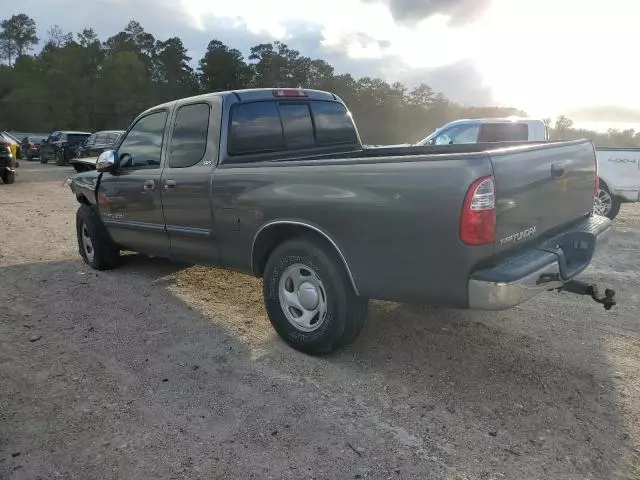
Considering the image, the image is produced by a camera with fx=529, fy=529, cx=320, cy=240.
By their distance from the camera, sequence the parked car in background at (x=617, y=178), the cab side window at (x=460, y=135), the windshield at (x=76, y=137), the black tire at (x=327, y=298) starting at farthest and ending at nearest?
the windshield at (x=76, y=137) → the cab side window at (x=460, y=135) → the parked car in background at (x=617, y=178) → the black tire at (x=327, y=298)

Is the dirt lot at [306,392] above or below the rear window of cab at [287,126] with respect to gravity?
below

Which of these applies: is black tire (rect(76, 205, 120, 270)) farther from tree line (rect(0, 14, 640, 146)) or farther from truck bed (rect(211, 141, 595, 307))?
tree line (rect(0, 14, 640, 146))

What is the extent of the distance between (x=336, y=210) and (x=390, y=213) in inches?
16.5

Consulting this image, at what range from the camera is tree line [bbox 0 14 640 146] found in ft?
179

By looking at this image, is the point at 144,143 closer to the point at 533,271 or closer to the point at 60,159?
the point at 533,271

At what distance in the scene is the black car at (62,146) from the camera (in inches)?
1005

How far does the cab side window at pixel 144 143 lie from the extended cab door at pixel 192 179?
0.81ft

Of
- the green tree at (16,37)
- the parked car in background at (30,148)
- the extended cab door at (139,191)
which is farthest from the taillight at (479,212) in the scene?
the green tree at (16,37)

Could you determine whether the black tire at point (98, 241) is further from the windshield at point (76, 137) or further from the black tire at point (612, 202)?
the windshield at point (76, 137)

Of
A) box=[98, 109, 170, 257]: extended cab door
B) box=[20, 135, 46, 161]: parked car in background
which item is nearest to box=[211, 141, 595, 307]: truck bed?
box=[98, 109, 170, 257]: extended cab door

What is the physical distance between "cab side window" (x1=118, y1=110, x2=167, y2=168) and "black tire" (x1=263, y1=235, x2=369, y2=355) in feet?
6.38

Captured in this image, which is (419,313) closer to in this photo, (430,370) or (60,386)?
(430,370)

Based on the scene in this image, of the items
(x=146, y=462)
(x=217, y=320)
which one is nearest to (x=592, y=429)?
(x=146, y=462)

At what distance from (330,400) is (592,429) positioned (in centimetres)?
147
